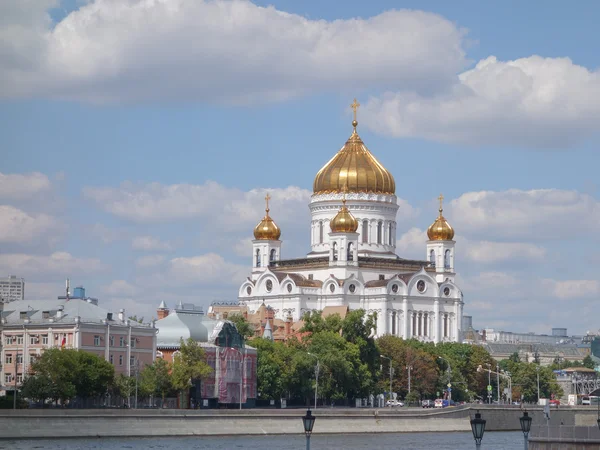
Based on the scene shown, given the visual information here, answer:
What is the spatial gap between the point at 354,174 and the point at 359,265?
952cm

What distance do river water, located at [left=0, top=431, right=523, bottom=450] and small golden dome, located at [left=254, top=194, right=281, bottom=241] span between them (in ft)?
185

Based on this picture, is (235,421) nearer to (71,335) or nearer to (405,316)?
(71,335)

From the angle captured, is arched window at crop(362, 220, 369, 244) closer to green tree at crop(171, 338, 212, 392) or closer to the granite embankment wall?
the granite embankment wall

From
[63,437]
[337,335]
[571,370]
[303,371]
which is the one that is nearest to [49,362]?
[63,437]

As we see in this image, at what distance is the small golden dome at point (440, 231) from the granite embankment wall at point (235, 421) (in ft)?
138

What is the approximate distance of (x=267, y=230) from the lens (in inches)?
6063

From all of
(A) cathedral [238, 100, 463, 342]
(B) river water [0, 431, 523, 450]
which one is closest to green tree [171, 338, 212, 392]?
(B) river water [0, 431, 523, 450]

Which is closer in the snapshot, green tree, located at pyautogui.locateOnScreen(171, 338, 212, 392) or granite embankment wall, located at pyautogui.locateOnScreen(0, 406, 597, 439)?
granite embankment wall, located at pyautogui.locateOnScreen(0, 406, 597, 439)

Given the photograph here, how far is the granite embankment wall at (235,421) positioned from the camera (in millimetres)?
79250

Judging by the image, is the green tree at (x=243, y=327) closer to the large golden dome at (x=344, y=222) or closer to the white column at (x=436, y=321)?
the large golden dome at (x=344, y=222)

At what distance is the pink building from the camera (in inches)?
3797

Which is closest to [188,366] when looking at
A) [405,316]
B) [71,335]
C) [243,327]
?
[71,335]

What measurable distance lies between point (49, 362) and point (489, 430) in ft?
122

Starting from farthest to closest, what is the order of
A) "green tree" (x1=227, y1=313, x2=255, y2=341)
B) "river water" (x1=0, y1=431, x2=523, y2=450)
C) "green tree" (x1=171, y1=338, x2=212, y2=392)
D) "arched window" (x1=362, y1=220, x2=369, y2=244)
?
1. "arched window" (x1=362, y1=220, x2=369, y2=244)
2. "green tree" (x1=227, y1=313, x2=255, y2=341)
3. "green tree" (x1=171, y1=338, x2=212, y2=392)
4. "river water" (x1=0, y1=431, x2=523, y2=450)
